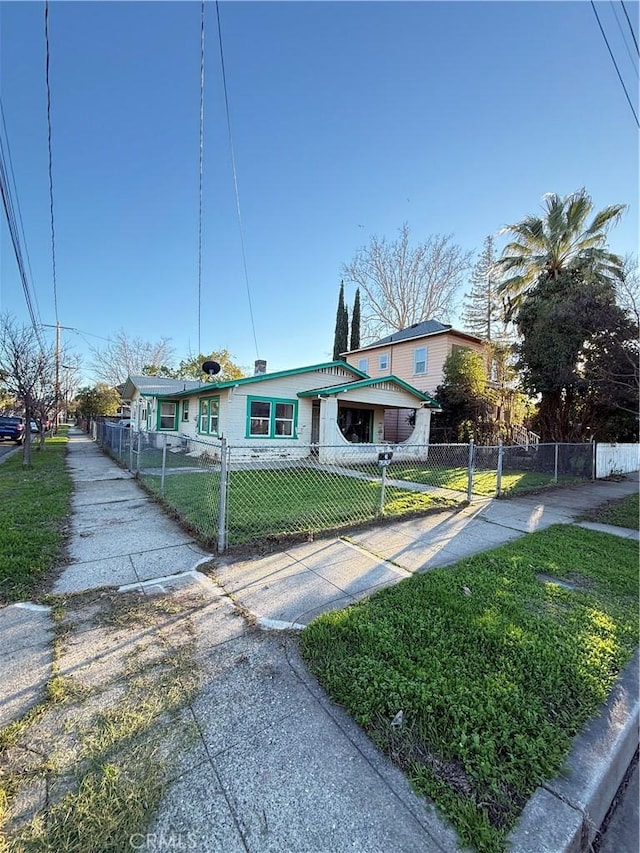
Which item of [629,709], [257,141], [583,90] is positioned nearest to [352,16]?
[257,141]

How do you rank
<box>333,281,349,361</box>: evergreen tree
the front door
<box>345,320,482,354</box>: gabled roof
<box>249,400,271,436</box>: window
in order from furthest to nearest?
1. <box>333,281,349,361</box>: evergreen tree
2. <box>345,320,482,354</box>: gabled roof
3. the front door
4. <box>249,400,271,436</box>: window

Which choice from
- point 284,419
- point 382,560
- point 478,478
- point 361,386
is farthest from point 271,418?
point 382,560

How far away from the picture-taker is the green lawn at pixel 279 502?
5012mm

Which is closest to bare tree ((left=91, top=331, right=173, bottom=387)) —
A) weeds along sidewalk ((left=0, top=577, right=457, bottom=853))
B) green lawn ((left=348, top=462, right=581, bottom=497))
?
green lawn ((left=348, top=462, right=581, bottom=497))

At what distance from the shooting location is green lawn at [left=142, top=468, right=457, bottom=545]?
5.01 m

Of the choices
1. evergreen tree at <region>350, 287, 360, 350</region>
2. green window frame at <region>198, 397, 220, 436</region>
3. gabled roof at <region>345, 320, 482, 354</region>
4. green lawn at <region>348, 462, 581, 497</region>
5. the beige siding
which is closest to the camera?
green lawn at <region>348, 462, 581, 497</region>

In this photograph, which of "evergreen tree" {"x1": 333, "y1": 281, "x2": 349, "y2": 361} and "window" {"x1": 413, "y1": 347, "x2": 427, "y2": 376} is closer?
"window" {"x1": 413, "y1": 347, "x2": 427, "y2": 376}

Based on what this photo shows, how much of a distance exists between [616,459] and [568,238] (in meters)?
8.61

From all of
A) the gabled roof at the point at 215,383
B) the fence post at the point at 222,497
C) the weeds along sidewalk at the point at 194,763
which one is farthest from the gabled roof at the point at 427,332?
the weeds along sidewalk at the point at 194,763

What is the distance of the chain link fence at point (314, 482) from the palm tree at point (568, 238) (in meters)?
7.03

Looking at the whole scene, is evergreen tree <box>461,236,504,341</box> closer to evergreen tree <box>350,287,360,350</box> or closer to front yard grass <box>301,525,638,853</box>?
evergreen tree <box>350,287,360,350</box>

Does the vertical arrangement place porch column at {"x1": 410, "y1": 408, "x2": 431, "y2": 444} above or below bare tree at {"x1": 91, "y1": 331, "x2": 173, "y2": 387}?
below

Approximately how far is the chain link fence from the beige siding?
5536 millimetres

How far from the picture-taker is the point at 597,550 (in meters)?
5.02
